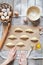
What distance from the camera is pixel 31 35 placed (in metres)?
1.92

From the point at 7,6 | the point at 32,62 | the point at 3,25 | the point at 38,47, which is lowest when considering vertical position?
the point at 32,62

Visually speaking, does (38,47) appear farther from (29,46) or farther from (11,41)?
(11,41)

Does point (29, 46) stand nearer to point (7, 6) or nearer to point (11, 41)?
point (11, 41)

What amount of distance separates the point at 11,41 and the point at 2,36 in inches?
3.8

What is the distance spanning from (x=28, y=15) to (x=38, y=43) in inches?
11.0

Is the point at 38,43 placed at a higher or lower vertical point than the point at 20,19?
lower

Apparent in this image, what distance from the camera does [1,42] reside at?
1896mm

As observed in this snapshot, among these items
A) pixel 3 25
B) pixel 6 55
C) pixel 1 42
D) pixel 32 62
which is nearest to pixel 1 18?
pixel 3 25

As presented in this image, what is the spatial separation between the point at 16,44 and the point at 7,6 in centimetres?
37

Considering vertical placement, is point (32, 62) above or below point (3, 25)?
below

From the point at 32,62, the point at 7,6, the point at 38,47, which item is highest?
the point at 7,6

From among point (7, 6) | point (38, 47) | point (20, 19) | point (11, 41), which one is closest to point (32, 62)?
point (38, 47)

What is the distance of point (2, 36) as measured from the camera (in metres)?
1.92

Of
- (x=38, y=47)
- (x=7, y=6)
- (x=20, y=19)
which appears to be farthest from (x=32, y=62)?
(x=7, y=6)
